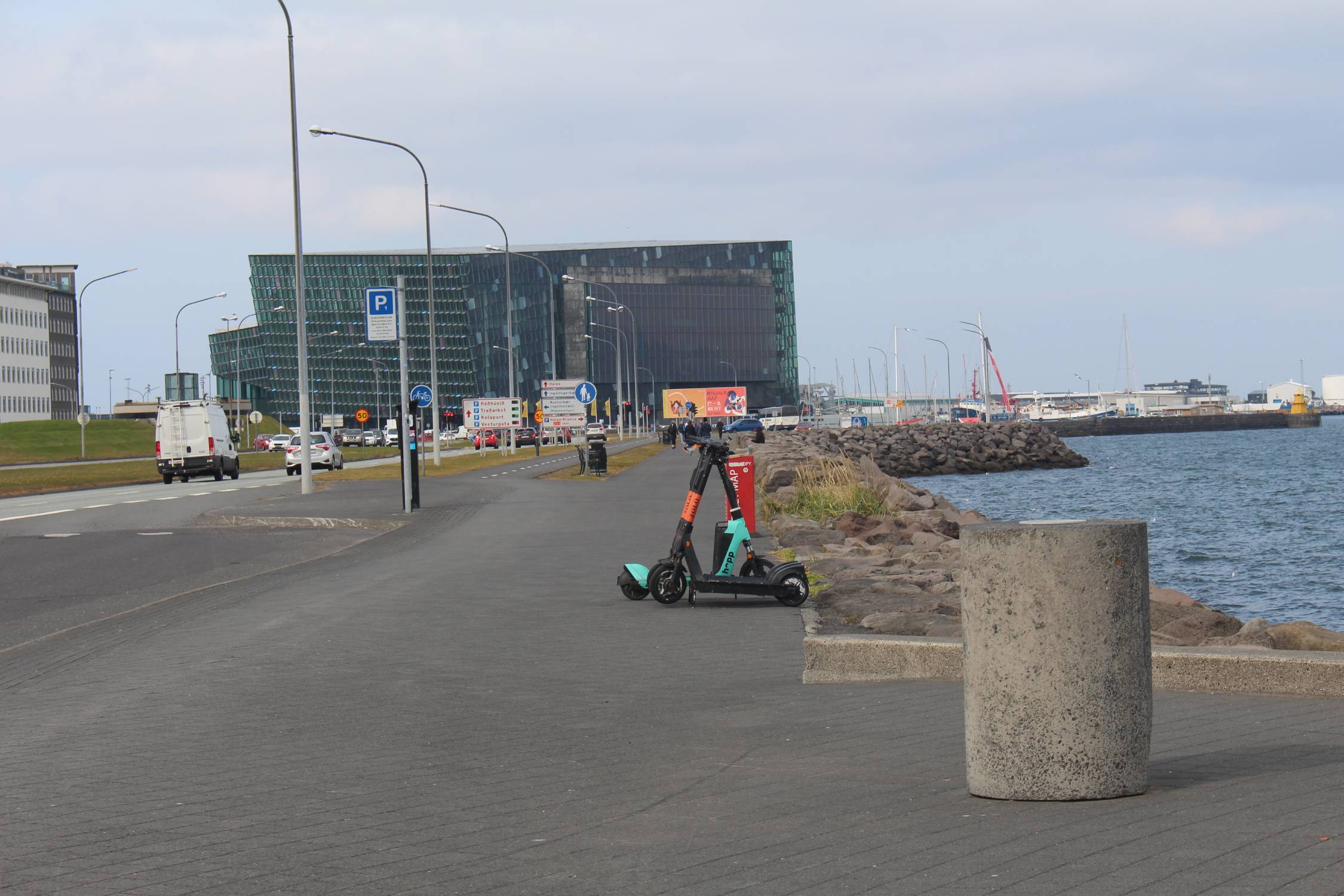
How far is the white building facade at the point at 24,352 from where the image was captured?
498 feet

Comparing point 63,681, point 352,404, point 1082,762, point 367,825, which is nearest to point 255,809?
point 367,825

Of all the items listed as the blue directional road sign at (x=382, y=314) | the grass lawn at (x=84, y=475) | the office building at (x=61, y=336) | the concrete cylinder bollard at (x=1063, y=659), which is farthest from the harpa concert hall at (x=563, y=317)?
the concrete cylinder bollard at (x=1063, y=659)

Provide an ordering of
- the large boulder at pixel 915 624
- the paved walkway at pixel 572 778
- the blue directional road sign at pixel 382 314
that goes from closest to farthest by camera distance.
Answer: the paved walkway at pixel 572 778
the large boulder at pixel 915 624
the blue directional road sign at pixel 382 314

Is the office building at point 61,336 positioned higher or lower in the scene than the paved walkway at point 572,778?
higher

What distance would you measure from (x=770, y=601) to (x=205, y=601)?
5504 millimetres

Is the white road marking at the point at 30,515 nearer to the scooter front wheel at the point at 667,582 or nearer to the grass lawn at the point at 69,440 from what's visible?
the scooter front wheel at the point at 667,582

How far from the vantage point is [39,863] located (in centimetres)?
511

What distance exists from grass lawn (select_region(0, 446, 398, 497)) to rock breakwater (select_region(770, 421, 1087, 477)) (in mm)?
29412

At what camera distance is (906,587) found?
13.4 meters

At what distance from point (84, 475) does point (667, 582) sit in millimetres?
44363

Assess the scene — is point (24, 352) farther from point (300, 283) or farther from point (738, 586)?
point (738, 586)

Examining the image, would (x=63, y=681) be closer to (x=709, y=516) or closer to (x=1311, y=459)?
(x=709, y=516)

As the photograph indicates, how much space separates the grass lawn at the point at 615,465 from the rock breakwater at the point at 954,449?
36.2 ft

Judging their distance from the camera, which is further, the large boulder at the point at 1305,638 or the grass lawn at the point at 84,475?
the grass lawn at the point at 84,475
